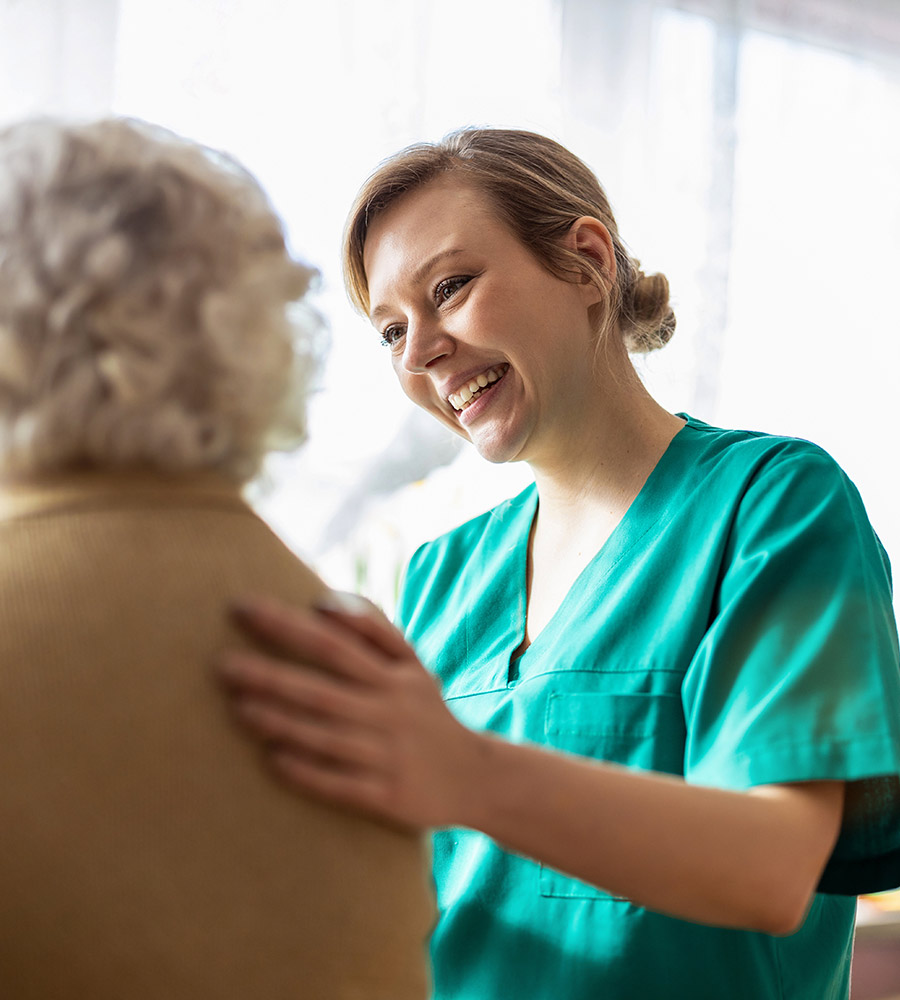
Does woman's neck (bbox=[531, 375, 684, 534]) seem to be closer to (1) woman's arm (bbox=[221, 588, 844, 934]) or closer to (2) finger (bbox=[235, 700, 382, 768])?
(1) woman's arm (bbox=[221, 588, 844, 934])

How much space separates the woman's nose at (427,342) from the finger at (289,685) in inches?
31.5

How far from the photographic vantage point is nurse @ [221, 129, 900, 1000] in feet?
2.07

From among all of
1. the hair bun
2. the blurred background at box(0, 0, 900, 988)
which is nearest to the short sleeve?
the hair bun

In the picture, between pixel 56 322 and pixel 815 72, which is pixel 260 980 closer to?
pixel 56 322

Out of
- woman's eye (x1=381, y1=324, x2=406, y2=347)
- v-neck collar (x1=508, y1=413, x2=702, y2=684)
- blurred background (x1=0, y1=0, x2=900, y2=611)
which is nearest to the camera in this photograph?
v-neck collar (x1=508, y1=413, x2=702, y2=684)

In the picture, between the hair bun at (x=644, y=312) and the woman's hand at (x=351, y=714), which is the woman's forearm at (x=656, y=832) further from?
the hair bun at (x=644, y=312)

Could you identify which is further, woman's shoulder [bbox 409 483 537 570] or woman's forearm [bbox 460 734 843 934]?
woman's shoulder [bbox 409 483 537 570]

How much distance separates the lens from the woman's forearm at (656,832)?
0.67 metres

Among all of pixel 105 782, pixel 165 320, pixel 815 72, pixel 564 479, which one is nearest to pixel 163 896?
pixel 105 782

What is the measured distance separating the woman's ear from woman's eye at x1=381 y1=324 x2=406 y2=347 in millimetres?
261

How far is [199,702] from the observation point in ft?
1.79

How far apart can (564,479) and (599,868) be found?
27.5 inches

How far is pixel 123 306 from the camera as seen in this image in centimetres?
56

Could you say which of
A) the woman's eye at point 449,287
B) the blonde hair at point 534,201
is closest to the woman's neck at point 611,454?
the blonde hair at point 534,201
